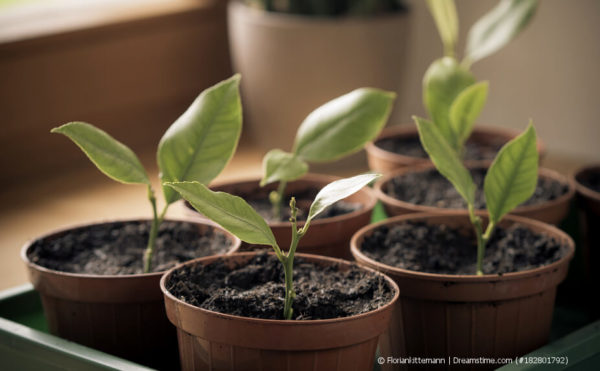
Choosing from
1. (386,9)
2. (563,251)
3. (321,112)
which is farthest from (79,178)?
(563,251)

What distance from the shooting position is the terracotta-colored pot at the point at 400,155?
5.39 ft

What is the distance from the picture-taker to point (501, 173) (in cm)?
101

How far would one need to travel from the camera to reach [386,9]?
2398 millimetres

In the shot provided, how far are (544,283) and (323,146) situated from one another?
328 millimetres

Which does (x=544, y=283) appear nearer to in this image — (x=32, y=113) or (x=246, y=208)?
(x=246, y=208)

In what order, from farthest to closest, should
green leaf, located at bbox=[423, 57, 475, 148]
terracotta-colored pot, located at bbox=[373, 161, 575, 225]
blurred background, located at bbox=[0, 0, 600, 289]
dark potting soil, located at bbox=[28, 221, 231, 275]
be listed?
blurred background, located at bbox=[0, 0, 600, 289] → green leaf, located at bbox=[423, 57, 475, 148] → terracotta-colored pot, located at bbox=[373, 161, 575, 225] → dark potting soil, located at bbox=[28, 221, 231, 275]

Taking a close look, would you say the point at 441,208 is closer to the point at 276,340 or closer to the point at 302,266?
the point at 302,266

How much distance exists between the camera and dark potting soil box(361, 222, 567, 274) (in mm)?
1094

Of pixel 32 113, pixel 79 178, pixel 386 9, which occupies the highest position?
pixel 386 9

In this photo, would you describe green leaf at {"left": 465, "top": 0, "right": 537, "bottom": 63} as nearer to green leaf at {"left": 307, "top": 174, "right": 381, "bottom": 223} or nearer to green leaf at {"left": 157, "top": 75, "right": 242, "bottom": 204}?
green leaf at {"left": 157, "top": 75, "right": 242, "bottom": 204}

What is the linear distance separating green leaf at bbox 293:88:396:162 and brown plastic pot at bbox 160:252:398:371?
318 mm

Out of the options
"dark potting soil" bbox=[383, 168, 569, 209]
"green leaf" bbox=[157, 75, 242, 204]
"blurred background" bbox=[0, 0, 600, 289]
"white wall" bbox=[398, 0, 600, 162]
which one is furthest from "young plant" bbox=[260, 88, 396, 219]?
"white wall" bbox=[398, 0, 600, 162]

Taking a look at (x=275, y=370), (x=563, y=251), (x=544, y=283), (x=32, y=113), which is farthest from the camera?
(x=32, y=113)

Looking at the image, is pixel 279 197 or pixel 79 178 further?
pixel 79 178
